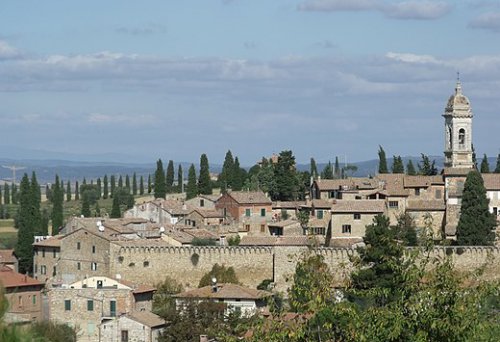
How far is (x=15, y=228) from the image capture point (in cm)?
10194

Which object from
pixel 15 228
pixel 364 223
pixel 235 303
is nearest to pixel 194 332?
pixel 235 303

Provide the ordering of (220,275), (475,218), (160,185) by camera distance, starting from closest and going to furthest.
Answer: (220,275), (475,218), (160,185)

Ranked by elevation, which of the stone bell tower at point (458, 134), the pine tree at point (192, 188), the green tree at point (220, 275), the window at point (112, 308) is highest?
the stone bell tower at point (458, 134)

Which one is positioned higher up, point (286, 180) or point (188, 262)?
point (286, 180)

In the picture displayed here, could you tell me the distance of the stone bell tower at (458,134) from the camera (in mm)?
76750

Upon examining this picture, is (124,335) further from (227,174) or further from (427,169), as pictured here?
(227,174)

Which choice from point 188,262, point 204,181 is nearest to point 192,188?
point 204,181

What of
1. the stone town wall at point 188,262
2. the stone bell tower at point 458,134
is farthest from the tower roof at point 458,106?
the stone town wall at point 188,262

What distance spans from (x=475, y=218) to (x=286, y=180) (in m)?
24.4

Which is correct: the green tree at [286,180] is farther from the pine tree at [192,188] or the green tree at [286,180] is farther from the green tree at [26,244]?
the green tree at [26,244]

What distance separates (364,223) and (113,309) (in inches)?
679

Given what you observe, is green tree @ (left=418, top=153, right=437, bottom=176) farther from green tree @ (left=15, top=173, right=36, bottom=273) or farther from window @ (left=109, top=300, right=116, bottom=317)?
window @ (left=109, top=300, right=116, bottom=317)

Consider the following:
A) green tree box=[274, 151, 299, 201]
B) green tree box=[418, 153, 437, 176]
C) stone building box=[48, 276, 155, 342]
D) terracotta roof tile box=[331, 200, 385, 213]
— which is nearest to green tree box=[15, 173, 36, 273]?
stone building box=[48, 276, 155, 342]

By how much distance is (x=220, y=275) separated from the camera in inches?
2408
